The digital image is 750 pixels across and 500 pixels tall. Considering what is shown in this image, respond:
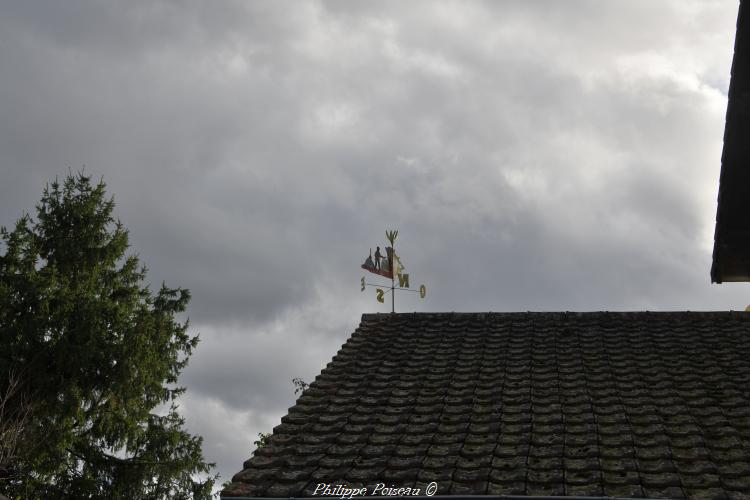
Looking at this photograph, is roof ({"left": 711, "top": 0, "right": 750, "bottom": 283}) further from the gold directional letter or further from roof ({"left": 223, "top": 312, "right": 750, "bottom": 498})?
the gold directional letter

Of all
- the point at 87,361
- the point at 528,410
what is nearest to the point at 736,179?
the point at 528,410

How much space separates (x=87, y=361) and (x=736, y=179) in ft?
51.8

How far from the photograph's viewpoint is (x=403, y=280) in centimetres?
1312

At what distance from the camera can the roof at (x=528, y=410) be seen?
282 inches

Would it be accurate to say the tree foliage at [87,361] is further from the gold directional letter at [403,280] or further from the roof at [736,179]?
the roof at [736,179]

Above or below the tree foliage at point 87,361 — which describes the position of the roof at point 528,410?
below

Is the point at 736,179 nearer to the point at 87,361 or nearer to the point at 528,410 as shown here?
the point at 528,410

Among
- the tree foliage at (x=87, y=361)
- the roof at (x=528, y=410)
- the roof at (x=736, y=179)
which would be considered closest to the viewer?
the roof at (x=736, y=179)

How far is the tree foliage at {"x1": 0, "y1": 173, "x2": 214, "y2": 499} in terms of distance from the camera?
1841 cm

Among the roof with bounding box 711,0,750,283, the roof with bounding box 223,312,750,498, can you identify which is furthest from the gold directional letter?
the roof with bounding box 711,0,750,283

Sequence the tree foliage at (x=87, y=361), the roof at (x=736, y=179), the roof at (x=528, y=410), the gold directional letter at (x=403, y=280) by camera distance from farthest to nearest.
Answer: the tree foliage at (x=87, y=361)
the gold directional letter at (x=403, y=280)
the roof at (x=528, y=410)
the roof at (x=736, y=179)

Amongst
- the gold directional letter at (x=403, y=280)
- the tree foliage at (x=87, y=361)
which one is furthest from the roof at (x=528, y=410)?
the tree foliage at (x=87, y=361)

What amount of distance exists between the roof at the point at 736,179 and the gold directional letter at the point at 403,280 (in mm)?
6497

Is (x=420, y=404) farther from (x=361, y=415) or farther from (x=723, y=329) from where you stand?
(x=723, y=329)
